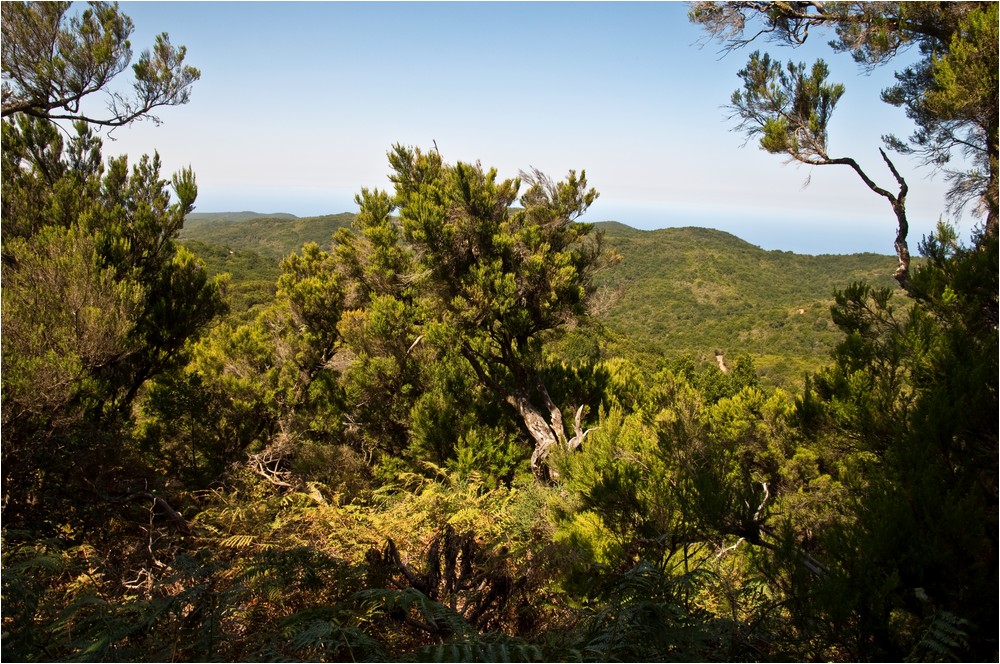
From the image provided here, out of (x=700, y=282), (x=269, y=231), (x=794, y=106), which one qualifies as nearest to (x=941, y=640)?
(x=794, y=106)

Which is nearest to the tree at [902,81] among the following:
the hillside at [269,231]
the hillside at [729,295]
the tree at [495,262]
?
the tree at [495,262]

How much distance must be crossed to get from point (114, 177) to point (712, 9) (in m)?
7.95

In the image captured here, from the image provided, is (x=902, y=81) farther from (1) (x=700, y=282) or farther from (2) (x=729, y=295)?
(1) (x=700, y=282)

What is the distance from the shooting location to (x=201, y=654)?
8.68ft

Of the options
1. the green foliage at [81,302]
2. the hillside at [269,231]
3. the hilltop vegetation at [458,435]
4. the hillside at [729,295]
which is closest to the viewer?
the hilltop vegetation at [458,435]

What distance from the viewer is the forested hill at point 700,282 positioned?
153ft

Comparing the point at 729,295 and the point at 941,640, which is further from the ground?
the point at 729,295

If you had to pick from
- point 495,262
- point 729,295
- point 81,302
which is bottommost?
point 81,302

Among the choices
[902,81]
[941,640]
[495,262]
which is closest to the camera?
[941,640]

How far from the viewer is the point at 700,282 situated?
7625 centimetres

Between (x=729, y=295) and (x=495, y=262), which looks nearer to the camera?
(x=495, y=262)

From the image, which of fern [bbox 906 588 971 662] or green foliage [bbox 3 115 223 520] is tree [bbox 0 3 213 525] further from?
fern [bbox 906 588 971 662]

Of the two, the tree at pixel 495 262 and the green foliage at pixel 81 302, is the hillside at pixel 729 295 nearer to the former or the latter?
the tree at pixel 495 262

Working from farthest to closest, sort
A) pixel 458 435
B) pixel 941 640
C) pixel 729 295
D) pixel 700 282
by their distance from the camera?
pixel 700 282 → pixel 729 295 → pixel 458 435 → pixel 941 640
